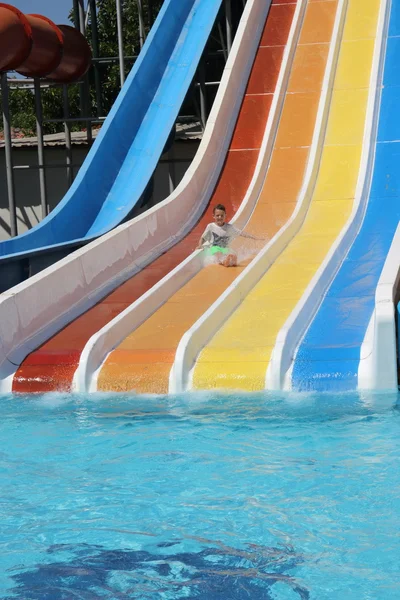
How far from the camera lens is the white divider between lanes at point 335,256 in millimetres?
5992

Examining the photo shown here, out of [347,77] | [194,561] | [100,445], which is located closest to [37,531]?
[194,561]

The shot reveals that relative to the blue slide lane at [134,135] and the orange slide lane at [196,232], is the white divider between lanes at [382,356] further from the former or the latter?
the blue slide lane at [134,135]

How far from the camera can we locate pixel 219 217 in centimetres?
898

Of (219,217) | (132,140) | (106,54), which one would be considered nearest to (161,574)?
(219,217)

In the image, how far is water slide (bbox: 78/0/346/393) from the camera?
6241mm

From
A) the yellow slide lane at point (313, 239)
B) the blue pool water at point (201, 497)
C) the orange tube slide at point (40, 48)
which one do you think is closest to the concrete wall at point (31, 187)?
the orange tube slide at point (40, 48)

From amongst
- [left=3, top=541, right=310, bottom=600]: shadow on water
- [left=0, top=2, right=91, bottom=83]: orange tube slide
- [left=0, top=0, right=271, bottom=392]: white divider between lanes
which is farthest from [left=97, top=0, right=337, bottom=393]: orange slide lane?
[left=0, top=2, right=91, bottom=83]: orange tube slide

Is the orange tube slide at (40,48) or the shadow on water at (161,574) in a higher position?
the orange tube slide at (40,48)

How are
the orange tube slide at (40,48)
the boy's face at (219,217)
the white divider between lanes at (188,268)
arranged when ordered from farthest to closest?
the orange tube slide at (40,48) < the boy's face at (219,217) < the white divider between lanes at (188,268)

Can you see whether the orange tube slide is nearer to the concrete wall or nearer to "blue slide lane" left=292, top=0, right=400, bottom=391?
the concrete wall

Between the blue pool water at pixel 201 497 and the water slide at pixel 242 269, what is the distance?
34 centimetres

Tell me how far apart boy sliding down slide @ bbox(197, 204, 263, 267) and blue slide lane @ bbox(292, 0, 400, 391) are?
113 cm

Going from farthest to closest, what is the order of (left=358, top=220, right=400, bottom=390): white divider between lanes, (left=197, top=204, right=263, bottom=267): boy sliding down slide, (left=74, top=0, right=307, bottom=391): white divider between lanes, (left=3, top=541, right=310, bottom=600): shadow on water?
(left=197, top=204, right=263, bottom=267): boy sliding down slide → (left=74, top=0, right=307, bottom=391): white divider between lanes → (left=358, top=220, right=400, bottom=390): white divider between lanes → (left=3, top=541, right=310, bottom=600): shadow on water

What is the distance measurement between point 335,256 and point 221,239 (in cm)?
136
